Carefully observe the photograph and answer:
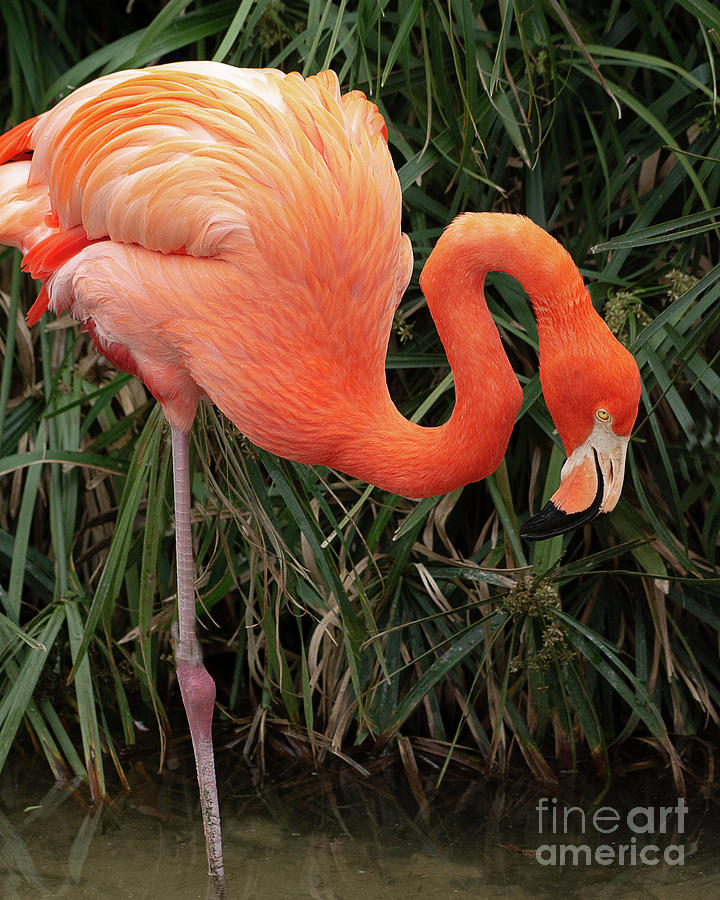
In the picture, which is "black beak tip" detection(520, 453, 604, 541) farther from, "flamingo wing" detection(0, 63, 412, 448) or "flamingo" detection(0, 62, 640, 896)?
"flamingo wing" detection(0, 63, 412, 448)

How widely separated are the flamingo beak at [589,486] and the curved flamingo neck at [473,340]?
16 centimetres

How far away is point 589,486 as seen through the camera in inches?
74.0

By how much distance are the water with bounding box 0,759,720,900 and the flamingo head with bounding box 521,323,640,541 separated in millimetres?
969

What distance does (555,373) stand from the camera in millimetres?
1888

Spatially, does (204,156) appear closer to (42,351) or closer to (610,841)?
(42,351)

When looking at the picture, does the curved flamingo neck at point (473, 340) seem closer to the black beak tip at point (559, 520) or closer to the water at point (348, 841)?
the black beak tip at point (559, 520)

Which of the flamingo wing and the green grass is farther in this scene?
the green grass

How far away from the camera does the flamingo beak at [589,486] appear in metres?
1.88

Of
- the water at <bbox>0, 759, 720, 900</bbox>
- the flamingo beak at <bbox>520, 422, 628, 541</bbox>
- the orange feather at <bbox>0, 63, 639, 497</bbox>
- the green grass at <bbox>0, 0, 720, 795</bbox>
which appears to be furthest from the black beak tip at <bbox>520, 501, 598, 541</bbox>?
the water at <bbox>0, 759, 720, 900</bbox>

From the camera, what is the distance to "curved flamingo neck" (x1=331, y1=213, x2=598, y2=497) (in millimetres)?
1910

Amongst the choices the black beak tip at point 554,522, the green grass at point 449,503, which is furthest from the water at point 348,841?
the black beak tip at point 554,522

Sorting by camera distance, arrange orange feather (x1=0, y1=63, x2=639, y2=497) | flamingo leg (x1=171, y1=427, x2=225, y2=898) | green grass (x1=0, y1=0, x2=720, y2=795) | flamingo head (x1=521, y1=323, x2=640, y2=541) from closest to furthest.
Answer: flamingo head (x1=521, y1=323, x2=640, y2=541) < orange feather (x1=0, y1=63, x2=639, y2=497) < flamingo leg (x1=171, y1=427, x2=225, y2=898) < green grass (x1=0, y1=0, x2=720, y2=795)

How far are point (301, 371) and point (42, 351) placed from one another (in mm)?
1316

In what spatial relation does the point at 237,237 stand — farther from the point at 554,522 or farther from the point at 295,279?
the point at 554,522
